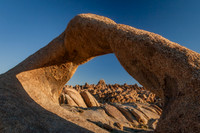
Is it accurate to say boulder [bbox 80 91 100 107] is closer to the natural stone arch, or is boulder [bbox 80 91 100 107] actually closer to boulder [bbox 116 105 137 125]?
boulder [bbox 116 105 137 125]

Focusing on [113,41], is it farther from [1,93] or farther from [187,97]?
[1,93]

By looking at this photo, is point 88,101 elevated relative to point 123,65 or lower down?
lower down

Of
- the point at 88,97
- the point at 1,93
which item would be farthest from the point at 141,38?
the point at 88,97

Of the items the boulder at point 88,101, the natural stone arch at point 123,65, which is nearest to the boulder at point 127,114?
the boulder at point 88,101

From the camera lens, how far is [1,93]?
4156 mm

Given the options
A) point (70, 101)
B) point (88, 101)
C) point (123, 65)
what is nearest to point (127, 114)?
point (88, 101)

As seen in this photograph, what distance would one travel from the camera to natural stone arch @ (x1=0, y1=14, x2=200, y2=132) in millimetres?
2453

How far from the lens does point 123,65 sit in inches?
163

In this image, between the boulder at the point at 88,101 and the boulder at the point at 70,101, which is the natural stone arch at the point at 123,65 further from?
the boulder at the point at 88,101

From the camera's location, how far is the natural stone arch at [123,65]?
2453mm

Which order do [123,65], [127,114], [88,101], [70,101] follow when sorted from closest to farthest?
[123,65] < [127,114] < [70,101] < [88,101]

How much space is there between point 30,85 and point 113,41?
3.99 m

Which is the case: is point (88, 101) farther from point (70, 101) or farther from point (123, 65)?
point (123, 65)

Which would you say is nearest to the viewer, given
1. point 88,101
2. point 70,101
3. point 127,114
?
point 127,114
